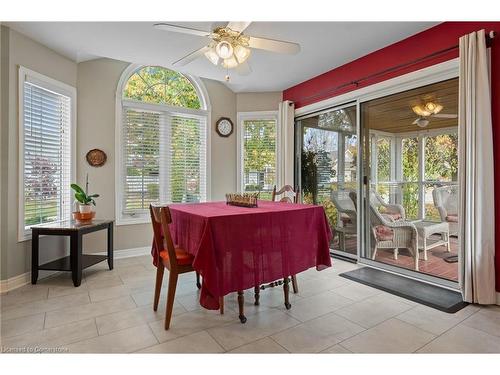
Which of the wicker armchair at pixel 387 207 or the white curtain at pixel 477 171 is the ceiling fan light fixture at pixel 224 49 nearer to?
the white curtain at pixel 477 171

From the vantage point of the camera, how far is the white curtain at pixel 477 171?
245 centimetres

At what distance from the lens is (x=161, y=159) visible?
439 cm

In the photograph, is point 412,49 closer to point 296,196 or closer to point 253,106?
point 296,196

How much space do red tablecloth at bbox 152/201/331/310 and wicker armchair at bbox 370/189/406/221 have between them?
1.43 meters

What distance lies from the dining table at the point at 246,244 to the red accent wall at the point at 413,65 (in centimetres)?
166

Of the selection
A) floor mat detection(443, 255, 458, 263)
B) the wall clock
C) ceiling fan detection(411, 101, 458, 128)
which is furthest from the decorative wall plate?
floor mat detection(443, 255, 458, 263)

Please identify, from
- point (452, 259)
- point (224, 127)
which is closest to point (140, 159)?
point (224, 127)

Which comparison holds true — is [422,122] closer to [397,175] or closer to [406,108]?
[406,108]

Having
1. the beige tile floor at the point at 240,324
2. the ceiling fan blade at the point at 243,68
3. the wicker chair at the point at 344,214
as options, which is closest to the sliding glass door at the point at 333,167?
the wicker chair at the point at 344,214

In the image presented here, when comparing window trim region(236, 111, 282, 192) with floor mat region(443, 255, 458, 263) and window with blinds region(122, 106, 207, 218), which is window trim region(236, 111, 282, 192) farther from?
floor mat region(443, 255, 458, 263)

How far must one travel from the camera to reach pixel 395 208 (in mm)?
3553

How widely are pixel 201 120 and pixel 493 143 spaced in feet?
12.3
